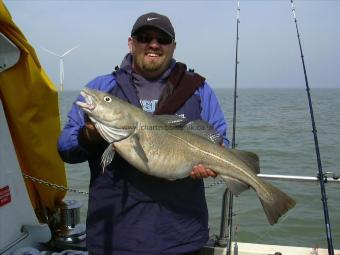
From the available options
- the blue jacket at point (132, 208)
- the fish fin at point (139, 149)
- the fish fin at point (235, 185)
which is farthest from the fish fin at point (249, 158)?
the fish fin at point (139, 149)

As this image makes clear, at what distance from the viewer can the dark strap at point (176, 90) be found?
3154mm

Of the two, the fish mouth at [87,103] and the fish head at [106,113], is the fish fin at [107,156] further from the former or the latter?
the fish mouth at [87,103]

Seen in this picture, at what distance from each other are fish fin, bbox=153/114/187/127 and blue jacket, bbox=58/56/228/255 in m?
0.23

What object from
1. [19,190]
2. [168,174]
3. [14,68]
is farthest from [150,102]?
[19,190]

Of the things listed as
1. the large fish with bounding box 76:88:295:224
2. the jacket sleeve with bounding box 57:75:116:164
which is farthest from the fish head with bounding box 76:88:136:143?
the jacket sleeve with bounding box 57:75:116:164

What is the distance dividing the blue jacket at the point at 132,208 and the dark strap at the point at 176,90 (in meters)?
0.21

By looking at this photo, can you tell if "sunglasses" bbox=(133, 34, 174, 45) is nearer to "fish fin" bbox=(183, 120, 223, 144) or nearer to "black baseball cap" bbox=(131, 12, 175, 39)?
"black baseball cap" bbox=(131, 12, 175, 39)

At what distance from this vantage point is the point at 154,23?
3.14 m

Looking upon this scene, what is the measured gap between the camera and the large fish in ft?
9.44

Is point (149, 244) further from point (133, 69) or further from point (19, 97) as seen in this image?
point (19, 97)

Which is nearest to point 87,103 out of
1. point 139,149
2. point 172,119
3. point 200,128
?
point 139,149

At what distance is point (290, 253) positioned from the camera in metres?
4.29

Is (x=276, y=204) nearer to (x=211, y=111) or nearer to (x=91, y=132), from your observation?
(x=211, y=111)

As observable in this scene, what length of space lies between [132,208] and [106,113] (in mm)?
680
